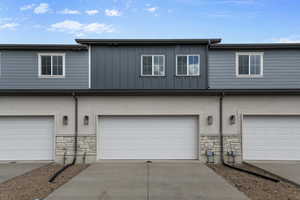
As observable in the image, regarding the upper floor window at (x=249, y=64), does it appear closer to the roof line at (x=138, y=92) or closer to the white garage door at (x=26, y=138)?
the roof line at (x=138, y=92)

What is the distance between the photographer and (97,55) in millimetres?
12562

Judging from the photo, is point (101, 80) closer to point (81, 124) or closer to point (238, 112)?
point (81, 124)

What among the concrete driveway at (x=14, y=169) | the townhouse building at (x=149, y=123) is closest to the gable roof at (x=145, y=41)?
the townhouse building at (x=149, y=123)

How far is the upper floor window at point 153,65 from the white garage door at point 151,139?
380cm

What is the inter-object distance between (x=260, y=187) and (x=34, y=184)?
630 centimetres

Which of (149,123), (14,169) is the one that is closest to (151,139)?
(149,123)

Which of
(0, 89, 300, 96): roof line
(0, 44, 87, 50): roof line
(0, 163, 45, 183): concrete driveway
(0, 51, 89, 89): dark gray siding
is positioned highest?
(0, 44, 87, 50): roof line

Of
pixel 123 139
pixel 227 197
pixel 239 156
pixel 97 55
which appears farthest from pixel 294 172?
pixel 97 55

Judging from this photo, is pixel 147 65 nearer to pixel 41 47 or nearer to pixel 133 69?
pixel 133 69

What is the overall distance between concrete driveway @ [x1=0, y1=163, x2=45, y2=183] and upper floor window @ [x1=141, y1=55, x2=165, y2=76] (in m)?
7.01

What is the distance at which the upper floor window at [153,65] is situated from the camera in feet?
41.1

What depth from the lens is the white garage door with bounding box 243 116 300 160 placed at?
938 cm

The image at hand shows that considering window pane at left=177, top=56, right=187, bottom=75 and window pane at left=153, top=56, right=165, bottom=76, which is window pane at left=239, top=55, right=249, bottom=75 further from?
window pane at left=153, top=56, right=165, bottom=76

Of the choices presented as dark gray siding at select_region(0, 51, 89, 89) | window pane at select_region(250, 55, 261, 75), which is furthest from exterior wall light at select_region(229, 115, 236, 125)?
dark gray siding at select_region(0, 51, 89, 89)
